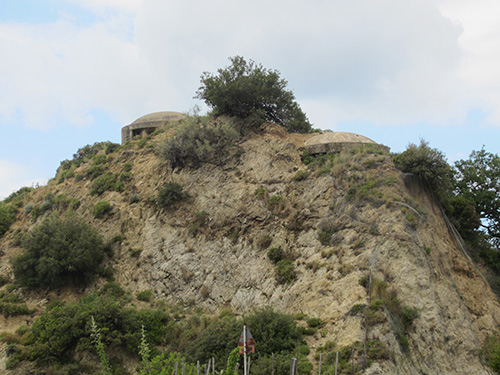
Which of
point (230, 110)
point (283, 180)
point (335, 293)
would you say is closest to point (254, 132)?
point (230, 110)

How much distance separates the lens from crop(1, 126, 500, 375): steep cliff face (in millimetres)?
16438

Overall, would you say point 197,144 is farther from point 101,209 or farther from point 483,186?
point 483,186

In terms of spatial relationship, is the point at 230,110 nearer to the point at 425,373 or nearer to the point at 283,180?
the point at 283,180

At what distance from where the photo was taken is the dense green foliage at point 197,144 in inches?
1040

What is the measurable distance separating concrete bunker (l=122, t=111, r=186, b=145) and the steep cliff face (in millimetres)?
6133

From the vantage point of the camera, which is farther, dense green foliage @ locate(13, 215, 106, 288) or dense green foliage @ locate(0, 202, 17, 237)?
dense green foliage @ locate(0, 202, 17, 237)

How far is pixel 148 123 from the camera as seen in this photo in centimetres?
3334

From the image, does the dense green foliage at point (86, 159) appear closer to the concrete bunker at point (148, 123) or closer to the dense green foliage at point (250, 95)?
the concrete bunker at point (148, 123)

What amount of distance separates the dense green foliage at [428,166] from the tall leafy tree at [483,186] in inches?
204

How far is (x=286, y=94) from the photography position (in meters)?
28.8

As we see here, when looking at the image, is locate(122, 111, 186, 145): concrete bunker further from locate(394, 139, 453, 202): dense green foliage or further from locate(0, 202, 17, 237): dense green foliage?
locate(394, 139, 453, 202): dense green foliage

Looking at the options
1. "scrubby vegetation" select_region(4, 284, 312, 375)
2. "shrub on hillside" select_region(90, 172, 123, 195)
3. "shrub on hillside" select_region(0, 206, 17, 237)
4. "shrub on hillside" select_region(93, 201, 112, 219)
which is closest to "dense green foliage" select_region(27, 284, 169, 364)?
"scrubby vegetation" select_region(4, 284, 312, 375)

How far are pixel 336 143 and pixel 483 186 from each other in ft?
31.2

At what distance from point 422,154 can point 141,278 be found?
48.2 ft
